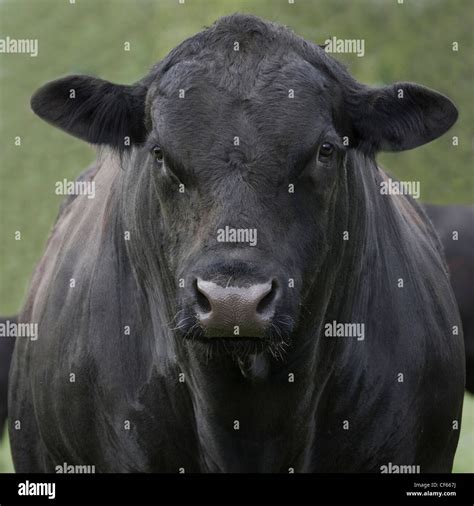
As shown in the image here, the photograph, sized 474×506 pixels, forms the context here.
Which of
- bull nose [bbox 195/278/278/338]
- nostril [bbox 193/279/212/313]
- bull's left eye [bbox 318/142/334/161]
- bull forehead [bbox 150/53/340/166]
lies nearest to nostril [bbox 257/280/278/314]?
bull nose [bbox 195/278/278/338]

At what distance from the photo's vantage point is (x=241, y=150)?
5250 mm

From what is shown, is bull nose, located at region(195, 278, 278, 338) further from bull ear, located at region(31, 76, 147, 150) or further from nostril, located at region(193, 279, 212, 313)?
bull ear, located at region(31, 76, 147, 150)

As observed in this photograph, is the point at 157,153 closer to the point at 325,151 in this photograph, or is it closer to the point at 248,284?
the point at 325,151

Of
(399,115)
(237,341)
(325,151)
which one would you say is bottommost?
(237,341)

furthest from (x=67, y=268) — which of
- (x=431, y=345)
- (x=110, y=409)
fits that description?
(x=431, y=345)

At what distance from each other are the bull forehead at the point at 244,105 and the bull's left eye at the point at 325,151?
2.8 inches

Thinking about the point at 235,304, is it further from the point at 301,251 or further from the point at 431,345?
the point at 431,345

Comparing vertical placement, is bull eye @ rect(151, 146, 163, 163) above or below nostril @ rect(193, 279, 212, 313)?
above

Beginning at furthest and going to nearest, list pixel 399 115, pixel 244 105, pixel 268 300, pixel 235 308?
1. pixel 399 115
2. pixel 244 105
3. pixel 268 300
4. pixel 235 308

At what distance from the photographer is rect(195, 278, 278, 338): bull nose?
4.79 m

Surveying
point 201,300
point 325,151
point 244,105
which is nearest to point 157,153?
point 244,105

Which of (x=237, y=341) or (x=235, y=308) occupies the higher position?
(x=235, y=308)

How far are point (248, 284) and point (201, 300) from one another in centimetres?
22

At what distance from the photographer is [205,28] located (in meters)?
5.84
